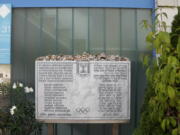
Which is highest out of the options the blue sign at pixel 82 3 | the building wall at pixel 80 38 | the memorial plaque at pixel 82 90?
the blue sign at pixel 82 3

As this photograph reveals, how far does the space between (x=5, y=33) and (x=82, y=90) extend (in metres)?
1.51

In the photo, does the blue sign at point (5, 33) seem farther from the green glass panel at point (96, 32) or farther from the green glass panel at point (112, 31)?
the green glass panel at point (112, 31)

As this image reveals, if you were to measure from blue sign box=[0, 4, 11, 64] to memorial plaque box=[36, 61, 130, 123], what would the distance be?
84 centimetres

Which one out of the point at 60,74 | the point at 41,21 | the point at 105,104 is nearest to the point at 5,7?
the point at 41,21

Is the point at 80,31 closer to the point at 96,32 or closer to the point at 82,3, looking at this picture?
the point at 96,32

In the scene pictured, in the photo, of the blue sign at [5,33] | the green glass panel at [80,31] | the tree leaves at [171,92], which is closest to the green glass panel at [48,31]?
the green glass panel at [80,31]

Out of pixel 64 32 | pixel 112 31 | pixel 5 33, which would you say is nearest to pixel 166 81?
pixel 112 31

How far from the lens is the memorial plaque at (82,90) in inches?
199

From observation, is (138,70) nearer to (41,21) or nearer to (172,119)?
(41,21)

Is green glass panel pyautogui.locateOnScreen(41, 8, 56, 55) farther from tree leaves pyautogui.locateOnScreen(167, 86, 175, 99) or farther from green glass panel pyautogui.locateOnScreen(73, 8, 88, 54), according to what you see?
tree leaves pyautogui.locateOnScreen(167, 86, 175, 99)

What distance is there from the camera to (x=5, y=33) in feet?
18.8

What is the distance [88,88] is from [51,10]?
4.77 feet

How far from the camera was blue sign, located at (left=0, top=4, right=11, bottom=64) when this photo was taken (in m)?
5.71

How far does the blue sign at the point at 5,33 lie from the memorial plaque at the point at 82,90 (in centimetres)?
84
